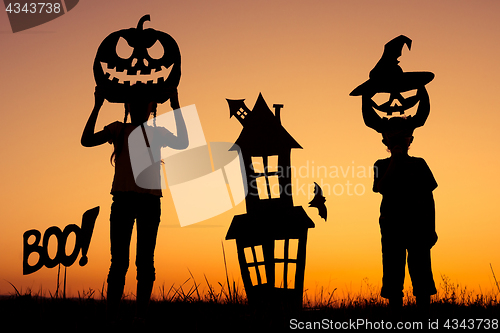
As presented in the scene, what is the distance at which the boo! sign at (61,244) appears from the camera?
5.89m

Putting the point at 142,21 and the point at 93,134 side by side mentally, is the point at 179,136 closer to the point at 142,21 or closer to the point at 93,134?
the point at 93,134

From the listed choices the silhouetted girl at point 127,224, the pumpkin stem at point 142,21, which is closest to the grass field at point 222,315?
the silhouetted girl at point 127,224

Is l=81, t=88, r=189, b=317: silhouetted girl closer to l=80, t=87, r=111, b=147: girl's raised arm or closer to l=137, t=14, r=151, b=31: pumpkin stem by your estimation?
l=80, t=87, r=111, b=147: girl's raised arm

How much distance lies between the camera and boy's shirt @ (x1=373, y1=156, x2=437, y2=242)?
5547mm

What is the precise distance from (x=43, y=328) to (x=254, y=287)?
2.89 meters

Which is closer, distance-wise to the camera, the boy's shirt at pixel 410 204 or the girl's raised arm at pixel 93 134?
the girl's raised arm at pixel 93 134

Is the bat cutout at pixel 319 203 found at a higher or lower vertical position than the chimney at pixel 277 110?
lower

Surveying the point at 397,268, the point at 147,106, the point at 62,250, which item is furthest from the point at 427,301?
the point at 62,250

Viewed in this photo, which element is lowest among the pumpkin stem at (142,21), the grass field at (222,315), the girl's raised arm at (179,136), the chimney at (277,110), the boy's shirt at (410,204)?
the grass field at (222,315)

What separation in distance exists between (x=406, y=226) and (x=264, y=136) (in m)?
2.37

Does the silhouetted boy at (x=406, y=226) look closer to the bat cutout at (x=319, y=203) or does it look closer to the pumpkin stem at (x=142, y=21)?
the bat cutout at (x=319, y=203)

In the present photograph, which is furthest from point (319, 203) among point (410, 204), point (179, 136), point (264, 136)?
point (179, 136)

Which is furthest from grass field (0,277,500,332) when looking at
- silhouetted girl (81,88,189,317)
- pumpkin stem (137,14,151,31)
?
pumpkin stem (137,14,151,31)

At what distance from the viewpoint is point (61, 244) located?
237 inches
